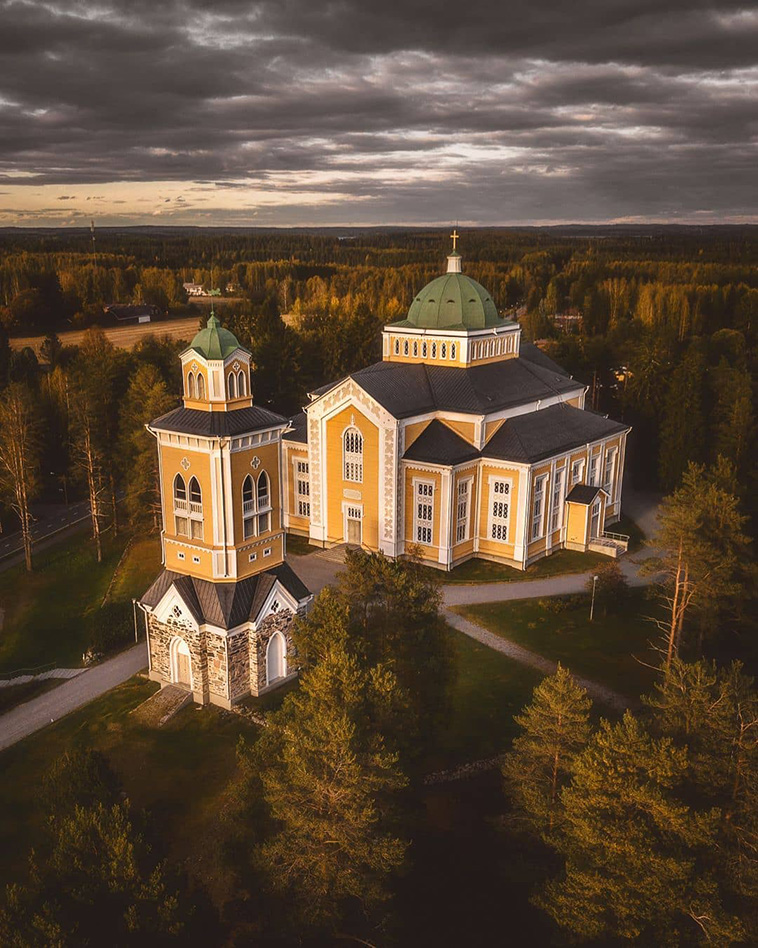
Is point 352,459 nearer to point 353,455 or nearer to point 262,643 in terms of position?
point 353,455

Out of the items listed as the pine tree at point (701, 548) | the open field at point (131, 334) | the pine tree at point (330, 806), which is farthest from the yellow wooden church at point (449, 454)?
the open field at point (131, 334)

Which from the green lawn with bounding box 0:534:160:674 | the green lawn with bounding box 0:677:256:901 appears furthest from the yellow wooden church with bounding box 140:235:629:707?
the green lawn with bounding box 0:534:160:674

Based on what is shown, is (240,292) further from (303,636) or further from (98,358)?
(303,636)

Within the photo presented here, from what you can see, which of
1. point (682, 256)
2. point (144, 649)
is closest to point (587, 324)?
point (682, 256)

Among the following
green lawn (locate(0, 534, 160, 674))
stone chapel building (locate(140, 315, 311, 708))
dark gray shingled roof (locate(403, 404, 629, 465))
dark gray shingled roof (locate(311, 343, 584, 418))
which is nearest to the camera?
stone chapel building (locate(140, 315, 311, 708))

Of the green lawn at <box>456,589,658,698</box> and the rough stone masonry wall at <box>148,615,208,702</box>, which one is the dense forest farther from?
the rough stone masonry wall at <box>148,615,208,702</box>

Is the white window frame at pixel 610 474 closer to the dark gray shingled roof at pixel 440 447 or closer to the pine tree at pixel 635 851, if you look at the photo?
the dark gray shingled roof at pixel 440 447

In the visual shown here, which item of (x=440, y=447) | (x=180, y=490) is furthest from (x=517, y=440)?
(x=180, y=490)
